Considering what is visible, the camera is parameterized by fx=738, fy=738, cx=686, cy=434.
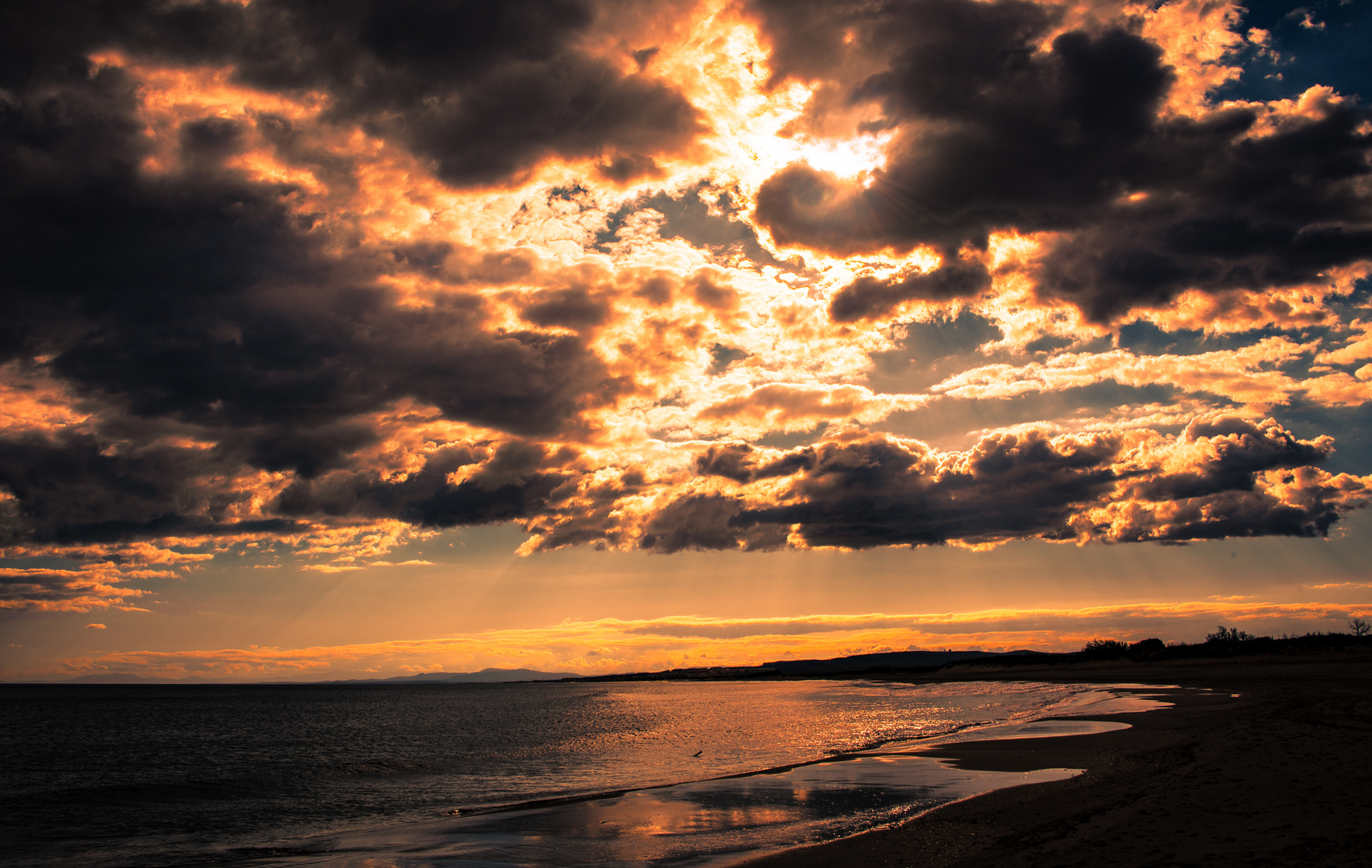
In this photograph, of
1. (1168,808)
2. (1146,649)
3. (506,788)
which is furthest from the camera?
(1146,649)

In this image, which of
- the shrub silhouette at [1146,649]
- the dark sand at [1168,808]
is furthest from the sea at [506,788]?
the shrub silhouette at [1146,649]

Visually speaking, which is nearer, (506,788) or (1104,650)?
(506,788)

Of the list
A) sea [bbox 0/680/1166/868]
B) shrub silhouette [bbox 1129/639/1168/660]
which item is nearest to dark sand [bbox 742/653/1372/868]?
sea [bbox 0/680/1166/868]

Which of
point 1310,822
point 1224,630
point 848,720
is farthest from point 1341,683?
point 1224,630

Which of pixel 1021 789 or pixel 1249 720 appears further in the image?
pixel 1249 720

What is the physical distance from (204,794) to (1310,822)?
41.1 meters

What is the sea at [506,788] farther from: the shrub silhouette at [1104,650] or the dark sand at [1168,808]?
the shrub silhouette at [1104,650]

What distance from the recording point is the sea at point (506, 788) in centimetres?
1984

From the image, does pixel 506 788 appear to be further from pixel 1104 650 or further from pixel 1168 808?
pixel 1104 650

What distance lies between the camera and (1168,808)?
16391 mm

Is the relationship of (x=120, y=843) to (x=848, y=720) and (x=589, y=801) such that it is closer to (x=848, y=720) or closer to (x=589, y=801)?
(x=589, y=801)

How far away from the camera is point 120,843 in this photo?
79.0ft

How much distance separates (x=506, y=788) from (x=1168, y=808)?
25081 millimetres

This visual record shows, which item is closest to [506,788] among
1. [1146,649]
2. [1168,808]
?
[1168,808]
